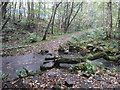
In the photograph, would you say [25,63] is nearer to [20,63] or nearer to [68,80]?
[20,63]

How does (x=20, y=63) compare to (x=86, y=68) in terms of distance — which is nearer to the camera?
(x=86, y=68)

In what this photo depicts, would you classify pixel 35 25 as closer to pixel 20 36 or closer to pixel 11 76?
pixel 20 36

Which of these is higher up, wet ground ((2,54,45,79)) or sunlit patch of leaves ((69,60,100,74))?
sunlit patch of leaves ((69,60,100,74))

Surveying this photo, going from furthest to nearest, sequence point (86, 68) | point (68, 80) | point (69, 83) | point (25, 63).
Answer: point (25, 63) → point (86, 68) → point (68, 80) → point (69, 83)

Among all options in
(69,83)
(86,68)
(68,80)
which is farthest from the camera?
(86,68)

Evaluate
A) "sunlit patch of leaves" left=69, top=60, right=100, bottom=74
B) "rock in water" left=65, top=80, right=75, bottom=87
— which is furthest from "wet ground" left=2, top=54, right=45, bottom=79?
"rock in water" left=65, top=80, right=75, bottom=87

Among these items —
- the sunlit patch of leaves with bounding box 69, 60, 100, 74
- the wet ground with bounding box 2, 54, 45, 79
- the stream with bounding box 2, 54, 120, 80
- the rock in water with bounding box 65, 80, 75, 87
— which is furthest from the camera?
the wet ground with bounding box 2, 54, 45, 79

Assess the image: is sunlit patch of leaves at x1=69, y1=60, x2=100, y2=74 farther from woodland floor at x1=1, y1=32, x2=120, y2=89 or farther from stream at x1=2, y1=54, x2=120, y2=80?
stream at x1=2, y1=54, x2=120, y2=80

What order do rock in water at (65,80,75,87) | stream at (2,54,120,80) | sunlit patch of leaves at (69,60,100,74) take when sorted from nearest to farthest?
rock in water at (65,80,75,87) → sunlit patch of leaves at (69,60,100,74) → stream at (2,54,120,80)

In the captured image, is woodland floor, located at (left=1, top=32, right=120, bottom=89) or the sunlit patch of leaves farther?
the sunlit patch of leaves

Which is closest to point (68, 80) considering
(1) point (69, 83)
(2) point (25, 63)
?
(1) point (69, 83)

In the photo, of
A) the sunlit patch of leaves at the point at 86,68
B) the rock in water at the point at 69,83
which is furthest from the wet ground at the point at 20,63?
the rock in water at the point at 69,83

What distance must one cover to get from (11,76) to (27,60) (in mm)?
2572

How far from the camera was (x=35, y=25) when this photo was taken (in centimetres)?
2289
